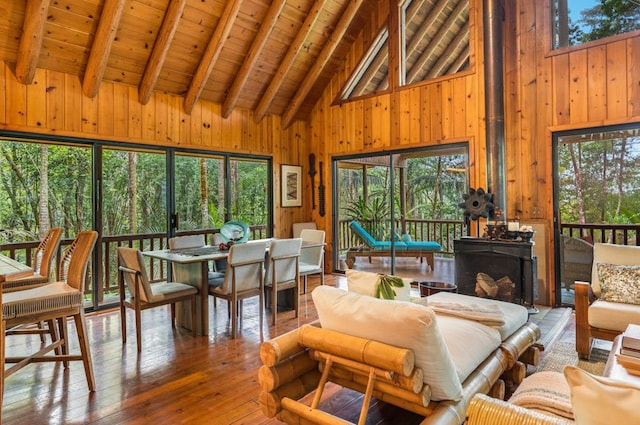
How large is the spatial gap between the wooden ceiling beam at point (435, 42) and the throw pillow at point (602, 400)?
5.46 m

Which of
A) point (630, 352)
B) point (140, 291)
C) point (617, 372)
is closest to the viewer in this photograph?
point (617, 372)

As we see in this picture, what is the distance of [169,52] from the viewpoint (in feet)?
16.6

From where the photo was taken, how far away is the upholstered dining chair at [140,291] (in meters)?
3.31

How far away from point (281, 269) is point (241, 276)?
57 centimetres

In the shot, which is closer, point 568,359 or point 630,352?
point 630,352

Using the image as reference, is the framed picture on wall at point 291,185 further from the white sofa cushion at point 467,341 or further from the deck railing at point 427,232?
the white sofa cushion at point 467,341

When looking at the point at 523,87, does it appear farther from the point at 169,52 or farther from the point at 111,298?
the point at 111,298

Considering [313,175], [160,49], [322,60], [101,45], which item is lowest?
[313,175]

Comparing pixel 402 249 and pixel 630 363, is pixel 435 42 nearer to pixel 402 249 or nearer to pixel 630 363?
pixel 402 249

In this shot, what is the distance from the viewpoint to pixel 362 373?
1.83 m

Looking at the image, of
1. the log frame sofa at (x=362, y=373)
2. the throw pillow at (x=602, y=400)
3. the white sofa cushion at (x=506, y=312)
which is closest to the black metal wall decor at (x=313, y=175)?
the white sofa cushion at (x=506, y=312)

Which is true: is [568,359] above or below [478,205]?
below

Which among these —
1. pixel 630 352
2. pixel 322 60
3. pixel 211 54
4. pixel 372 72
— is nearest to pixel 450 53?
pixel 372 72

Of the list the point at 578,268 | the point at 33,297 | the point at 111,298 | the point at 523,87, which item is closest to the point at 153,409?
the point at 33,297
